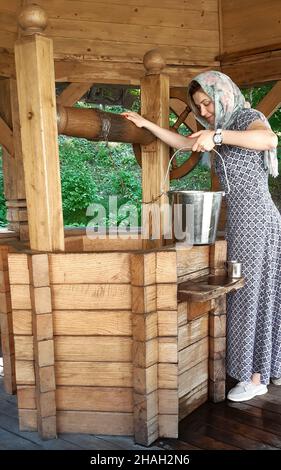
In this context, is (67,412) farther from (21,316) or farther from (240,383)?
(240,383)

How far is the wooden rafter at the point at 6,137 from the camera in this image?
14.8ft

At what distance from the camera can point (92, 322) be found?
7.31ft

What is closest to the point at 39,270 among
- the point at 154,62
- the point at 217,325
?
the point at 217,325

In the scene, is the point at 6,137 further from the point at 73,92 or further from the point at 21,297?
the point at 21,297

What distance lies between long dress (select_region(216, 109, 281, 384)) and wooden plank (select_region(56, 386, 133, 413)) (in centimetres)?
80

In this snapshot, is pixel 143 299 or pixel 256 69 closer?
pixel 143 299

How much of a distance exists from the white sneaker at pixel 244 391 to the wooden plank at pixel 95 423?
742mm

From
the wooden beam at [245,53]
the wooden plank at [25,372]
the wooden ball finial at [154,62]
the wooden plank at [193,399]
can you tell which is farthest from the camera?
the wooden beam at [245,53]

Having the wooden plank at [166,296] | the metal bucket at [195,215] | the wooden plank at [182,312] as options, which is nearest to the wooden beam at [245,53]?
the metal bucket at [195,215]

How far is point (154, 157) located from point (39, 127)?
924 millimetres

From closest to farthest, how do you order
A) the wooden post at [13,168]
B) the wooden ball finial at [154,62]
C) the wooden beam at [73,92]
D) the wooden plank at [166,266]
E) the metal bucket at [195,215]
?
the wooden plank at [166,266] < the metal bucket at [195,215] < the wooden ball finial at [154,62] < the wooden post at [13,168] < the wooden beam at [73,92]

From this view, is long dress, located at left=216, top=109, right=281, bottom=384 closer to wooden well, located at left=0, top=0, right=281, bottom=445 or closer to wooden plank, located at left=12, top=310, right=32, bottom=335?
A: wooden well, located at left=0, top=0, right=281, bottom=445

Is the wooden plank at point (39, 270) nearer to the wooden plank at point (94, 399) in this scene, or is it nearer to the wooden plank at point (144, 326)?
the wooden plank at point (144, 326)

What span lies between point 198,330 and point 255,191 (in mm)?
857
